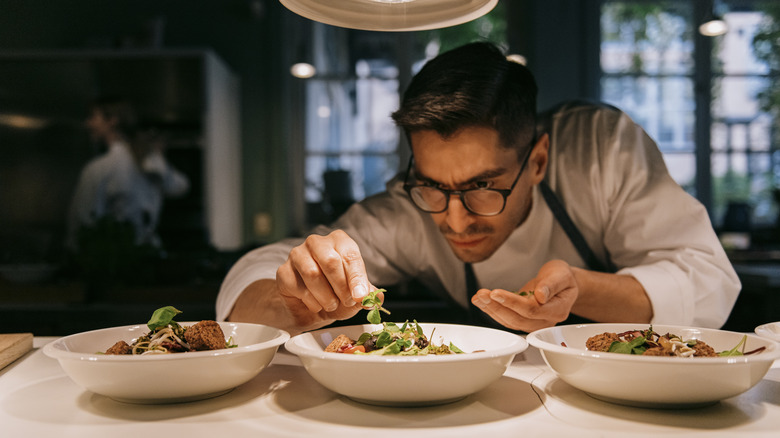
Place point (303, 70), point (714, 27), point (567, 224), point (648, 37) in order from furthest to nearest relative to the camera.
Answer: point (648, 37) → point (303, 70) → point (714, 27) → point (567, 224)

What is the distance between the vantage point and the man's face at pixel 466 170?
1.45 m

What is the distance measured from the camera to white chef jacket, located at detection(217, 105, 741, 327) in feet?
4.62

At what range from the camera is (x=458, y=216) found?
1.47m

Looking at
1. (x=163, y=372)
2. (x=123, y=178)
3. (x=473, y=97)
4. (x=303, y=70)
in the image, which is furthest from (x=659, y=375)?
(x=123, y=178)

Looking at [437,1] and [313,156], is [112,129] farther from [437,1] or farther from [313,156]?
[437,1]

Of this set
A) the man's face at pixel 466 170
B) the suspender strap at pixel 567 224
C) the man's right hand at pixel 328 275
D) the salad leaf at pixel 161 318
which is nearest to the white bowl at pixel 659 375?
the man's right hand at pixel 328 275

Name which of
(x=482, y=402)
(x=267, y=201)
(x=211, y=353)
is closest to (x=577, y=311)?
(x=482, y=402)

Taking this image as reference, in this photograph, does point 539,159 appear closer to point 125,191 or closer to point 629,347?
point 629,347

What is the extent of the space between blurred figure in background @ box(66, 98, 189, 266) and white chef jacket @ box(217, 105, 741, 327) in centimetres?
216

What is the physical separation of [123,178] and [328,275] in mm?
3364

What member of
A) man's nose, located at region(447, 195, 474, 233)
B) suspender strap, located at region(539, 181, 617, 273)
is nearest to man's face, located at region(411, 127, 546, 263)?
man's nose, located at region(447, 195, 474, 233)

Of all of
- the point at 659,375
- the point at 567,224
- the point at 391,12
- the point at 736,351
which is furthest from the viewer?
the point at 567,224

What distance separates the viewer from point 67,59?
13.1ft

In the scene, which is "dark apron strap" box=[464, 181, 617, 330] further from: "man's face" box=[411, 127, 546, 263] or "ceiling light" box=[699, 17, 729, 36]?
"ceiling light" box=[699, 17, 729, 36]
